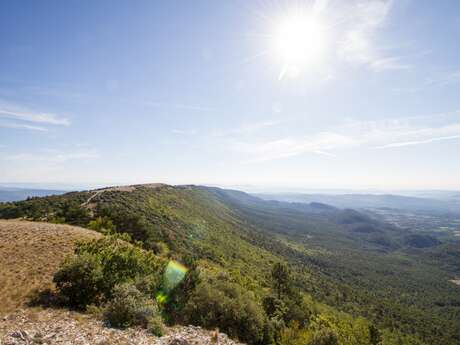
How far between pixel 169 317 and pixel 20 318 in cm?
732

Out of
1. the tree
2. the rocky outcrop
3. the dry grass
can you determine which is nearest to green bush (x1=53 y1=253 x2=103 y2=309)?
the dry grass

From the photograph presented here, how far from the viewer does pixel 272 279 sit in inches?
1356

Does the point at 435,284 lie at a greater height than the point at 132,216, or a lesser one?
lesser

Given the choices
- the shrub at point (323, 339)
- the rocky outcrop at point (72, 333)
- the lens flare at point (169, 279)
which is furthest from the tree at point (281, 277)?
the rocky outcrop at point (72, 333)

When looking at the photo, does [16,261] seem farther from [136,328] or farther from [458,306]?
[458,306]

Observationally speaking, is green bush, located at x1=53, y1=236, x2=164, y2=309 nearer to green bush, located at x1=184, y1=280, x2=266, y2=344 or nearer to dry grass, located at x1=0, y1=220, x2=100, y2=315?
dry grass, located at x1=0, y1=220, x2=100, y2=315

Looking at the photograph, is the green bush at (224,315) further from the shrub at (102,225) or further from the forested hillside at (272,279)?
the shrub at (102,225)

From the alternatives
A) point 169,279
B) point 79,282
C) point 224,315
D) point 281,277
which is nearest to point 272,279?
point 281,277

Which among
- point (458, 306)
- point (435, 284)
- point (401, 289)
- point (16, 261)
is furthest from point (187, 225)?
point (435, 284)

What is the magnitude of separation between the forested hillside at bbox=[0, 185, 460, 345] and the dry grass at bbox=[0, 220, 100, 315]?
7521mm

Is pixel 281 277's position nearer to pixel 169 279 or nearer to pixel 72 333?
pixel 169 279

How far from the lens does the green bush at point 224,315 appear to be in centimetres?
1571

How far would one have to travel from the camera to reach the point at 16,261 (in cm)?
1761

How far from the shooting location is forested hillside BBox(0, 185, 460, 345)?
57.9ft
